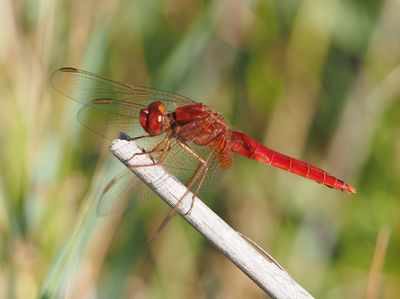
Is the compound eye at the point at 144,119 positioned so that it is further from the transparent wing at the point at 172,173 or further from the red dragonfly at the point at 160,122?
the transparent wing at the point at 172,173

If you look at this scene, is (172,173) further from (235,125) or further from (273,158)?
(235,125)

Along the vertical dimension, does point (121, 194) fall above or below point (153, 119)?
below

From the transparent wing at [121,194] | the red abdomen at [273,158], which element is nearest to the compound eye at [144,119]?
the transparent wing at [121,194]

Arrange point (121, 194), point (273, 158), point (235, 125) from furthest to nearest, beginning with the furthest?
point (235, 125) < point (273, 158) < point (121, 194)

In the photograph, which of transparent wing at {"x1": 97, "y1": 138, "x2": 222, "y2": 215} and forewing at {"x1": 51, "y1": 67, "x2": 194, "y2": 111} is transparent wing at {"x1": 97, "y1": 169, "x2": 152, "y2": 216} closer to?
transparent wing at {"x1": 97, "y1": 138, "x2": 222, "y2": 215}

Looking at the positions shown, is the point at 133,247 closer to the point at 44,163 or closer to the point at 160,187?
the point at 44,163

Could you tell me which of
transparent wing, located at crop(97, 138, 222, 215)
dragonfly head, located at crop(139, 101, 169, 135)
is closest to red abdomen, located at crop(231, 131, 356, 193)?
transparent wing, located at crop(97, 138, 222, 215)

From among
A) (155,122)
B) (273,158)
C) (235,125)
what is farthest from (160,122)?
(235,125)

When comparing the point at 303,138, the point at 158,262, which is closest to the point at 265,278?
the point at 158,262
